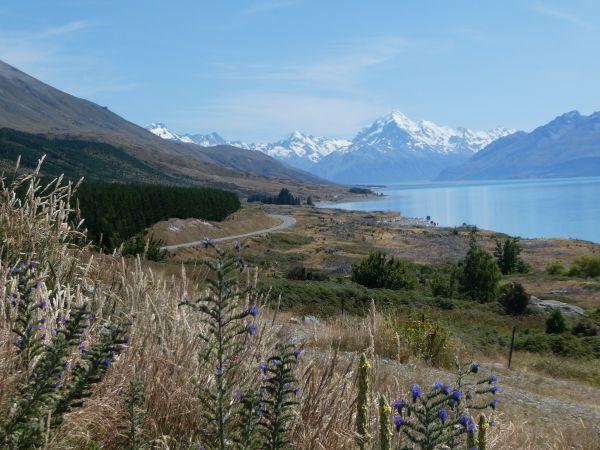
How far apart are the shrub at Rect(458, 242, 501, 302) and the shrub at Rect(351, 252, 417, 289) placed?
11.8ft

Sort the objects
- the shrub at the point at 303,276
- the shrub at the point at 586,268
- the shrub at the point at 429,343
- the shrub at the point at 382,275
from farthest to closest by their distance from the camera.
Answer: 1. the shrub at the point at 586,268
2. the shrub at the point at 303,276
3. the shrub at the point at 382,275
4. the shrub at the point at 429,343

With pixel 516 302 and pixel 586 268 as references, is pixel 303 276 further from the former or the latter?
pixel 586 268

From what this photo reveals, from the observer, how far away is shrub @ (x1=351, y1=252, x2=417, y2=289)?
2981 centimetres

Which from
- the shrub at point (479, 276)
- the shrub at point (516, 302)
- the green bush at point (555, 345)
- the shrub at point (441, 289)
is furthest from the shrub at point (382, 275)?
the green bush at point (555, 345)

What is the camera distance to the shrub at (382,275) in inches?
1174

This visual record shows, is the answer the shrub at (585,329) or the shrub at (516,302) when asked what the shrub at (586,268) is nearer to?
the shrub at (516,302)

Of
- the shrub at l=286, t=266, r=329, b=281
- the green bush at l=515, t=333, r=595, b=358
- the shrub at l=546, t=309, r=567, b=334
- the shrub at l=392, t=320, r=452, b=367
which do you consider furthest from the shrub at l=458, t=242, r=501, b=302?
the shrub at l=392, t=320, r=452, b=367

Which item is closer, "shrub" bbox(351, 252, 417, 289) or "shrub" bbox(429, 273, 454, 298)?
"shrub" bbox(351, 252, 417, 289)

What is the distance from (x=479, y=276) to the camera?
3209 centimetres

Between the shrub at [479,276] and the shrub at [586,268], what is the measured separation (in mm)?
19363

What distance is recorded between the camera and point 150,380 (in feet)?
10.6

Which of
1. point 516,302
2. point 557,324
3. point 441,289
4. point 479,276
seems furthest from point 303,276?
point 557,324

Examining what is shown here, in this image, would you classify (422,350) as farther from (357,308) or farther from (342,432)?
(357,308)

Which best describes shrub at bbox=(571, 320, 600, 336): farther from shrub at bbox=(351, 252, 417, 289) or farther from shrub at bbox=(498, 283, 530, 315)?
shrub at bbox=(351, 252, 417, 289)
